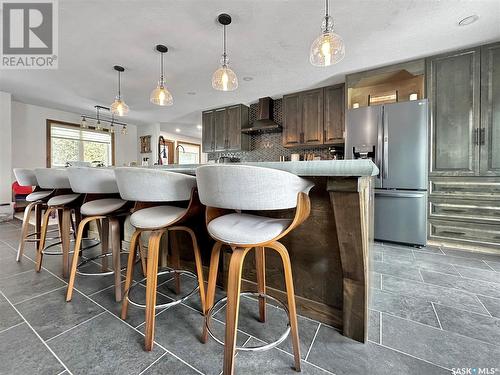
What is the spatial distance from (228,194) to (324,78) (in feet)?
11.2

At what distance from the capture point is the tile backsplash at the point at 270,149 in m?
4.25

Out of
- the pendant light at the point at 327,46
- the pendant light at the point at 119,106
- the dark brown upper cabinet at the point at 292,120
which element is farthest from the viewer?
the dark brown upper cabinet at the point at 292,120

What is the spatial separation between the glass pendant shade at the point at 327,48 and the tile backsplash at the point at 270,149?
7.66 feet

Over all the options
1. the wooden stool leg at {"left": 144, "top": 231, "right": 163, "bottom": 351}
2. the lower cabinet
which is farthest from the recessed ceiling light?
the wooden stool leg at {"left": 144, "top": 231, "right": 163, "bottom": 351}

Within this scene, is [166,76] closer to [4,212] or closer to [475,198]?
[4,212]

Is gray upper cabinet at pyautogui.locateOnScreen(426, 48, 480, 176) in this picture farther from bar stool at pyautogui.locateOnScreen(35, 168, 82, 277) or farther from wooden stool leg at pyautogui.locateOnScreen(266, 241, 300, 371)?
bar stool at pyautogui.locateOnScreen(35, 168, 82, 277)

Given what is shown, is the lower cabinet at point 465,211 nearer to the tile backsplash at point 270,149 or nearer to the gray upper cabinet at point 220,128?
the tile backsplash at point 270,149

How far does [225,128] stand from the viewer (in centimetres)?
496

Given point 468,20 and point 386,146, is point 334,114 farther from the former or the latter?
point 468,20

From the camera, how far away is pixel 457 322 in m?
1.29

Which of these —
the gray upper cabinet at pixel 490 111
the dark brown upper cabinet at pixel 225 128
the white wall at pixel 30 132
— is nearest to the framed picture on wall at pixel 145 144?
the white wall at pixel 30 132

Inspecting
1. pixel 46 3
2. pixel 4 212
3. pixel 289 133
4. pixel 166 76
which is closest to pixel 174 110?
pixel 166 76

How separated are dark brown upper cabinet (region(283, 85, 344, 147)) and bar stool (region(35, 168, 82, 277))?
3.31 metres

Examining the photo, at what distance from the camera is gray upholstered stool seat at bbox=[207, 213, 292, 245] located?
840mm
